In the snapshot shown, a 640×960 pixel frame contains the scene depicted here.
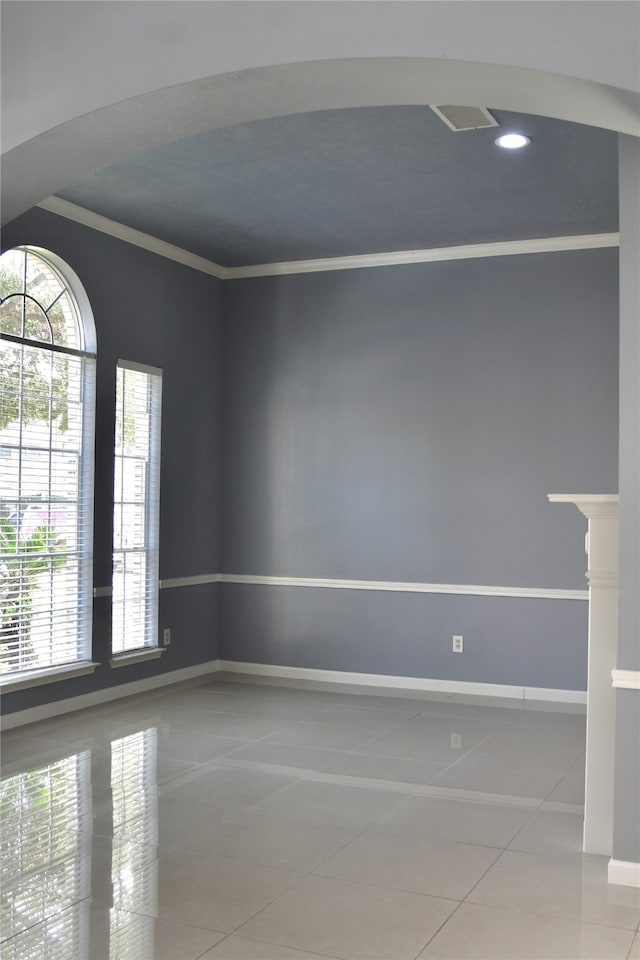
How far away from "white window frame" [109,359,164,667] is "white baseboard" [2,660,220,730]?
18 cm

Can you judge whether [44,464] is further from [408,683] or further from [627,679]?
[627,679]

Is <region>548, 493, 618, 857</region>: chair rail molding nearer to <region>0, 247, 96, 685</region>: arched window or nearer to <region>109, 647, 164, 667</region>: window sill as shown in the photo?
<region>0, 247, 96, 685</region>: arched window

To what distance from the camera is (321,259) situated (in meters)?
6.75

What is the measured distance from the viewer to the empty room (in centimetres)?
287

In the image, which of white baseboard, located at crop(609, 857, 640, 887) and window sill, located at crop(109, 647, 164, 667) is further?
window sill, located at crop(109, 647, 164, 667)

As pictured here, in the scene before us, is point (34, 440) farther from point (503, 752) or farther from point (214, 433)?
point (503, 752)

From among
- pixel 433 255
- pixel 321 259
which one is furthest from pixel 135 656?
pixel 433 255

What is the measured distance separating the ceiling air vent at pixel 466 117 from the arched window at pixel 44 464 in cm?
249

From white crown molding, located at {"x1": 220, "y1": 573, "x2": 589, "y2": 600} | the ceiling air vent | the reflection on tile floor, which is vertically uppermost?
the ceiling air vent

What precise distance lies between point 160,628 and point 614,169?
4016mm

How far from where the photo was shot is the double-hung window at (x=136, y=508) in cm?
601

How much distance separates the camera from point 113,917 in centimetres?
285

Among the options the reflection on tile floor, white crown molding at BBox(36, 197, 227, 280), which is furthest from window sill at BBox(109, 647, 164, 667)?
white crown molding at BBox(36, 197, 227, 280)

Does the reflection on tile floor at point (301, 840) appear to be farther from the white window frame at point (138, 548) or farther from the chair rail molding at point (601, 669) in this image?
the white window frame at point (138, 548)
